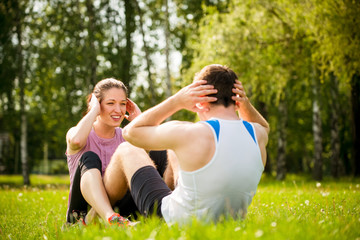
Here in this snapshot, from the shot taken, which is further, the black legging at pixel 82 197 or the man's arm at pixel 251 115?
the black legging at pixel 82 197

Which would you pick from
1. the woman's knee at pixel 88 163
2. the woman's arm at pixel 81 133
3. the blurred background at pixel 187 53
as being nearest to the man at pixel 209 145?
the woman's knee at pixel 88 163

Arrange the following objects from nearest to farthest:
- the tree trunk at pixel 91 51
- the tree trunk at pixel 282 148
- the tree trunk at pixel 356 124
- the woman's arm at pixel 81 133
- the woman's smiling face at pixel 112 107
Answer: the woman's arm at pixel 81 133 → the woman's smiling face at pixel 112 107 → the tree trunk at pixel 356 124 → the tree trunk at pixel 282 148 → the tree trunk at pixel 91 51

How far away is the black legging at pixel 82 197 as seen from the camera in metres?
3.68

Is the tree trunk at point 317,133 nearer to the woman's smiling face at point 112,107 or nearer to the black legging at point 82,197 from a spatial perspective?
the woman's smiling face at point 112,107

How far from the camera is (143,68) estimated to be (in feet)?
62.5

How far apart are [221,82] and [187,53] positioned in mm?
16730

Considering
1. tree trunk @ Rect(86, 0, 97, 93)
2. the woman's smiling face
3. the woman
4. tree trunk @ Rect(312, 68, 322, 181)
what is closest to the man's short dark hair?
the woman

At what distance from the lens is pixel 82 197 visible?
3.85 metres

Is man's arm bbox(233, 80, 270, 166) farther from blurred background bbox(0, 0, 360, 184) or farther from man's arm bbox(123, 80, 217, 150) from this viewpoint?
blurred background bbox(0, 0, 360, 184)

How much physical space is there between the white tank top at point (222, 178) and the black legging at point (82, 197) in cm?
97

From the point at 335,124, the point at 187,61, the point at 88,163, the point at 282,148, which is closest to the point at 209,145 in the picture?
the point at 88,163

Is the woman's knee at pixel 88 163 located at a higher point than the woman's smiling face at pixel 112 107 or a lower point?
lower

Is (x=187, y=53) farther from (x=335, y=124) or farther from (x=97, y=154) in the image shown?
(x=97, y=154)

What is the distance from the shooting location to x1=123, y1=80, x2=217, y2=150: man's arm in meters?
2.65
